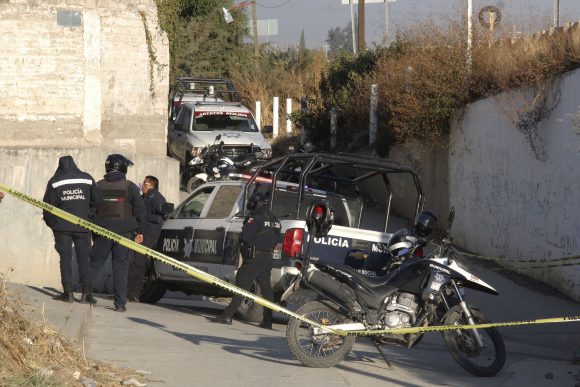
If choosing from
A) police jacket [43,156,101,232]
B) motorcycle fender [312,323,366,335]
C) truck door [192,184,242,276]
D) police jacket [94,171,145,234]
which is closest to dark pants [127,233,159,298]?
truck door [192,184,242,276]

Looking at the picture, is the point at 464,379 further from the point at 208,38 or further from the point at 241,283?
the point at 208,38

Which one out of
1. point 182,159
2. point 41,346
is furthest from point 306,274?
point 182,159

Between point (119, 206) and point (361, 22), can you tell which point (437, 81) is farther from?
point (361, 22)

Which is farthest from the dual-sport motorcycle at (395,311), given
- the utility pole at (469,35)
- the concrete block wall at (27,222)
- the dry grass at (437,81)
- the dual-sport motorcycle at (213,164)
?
the dual-sport motorcycle at (213,164)

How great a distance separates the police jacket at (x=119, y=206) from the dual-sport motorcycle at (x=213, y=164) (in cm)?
679

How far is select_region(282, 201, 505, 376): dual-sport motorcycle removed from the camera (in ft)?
29.5

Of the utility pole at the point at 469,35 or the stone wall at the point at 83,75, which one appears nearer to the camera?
the stone wall at the point at 83,75

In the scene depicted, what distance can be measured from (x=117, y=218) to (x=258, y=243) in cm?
191

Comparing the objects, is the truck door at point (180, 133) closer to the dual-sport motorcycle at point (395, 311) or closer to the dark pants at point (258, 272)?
the dark pants at point (258, 272)

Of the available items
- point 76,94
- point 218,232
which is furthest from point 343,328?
point 76,94

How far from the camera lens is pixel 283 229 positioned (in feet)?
37.3

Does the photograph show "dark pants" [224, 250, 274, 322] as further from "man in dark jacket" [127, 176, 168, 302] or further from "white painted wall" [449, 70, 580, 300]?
"white painted wall" [449, 70, 580, 300]

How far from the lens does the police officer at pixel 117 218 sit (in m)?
11.9

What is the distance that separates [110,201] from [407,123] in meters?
8.96
